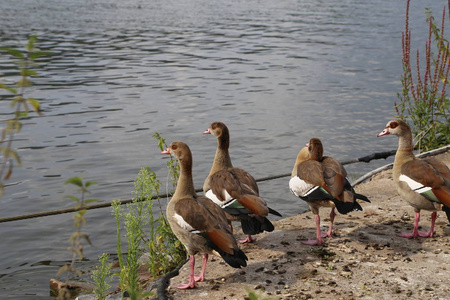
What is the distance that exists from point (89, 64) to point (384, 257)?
2491cm

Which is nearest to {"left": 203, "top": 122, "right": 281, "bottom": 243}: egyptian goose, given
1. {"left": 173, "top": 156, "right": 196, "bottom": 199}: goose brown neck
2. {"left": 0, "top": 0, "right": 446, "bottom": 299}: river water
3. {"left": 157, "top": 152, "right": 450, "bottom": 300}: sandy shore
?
{"left": 157, "top": 152, "right": 450, "bottom": 300}: sandy shore

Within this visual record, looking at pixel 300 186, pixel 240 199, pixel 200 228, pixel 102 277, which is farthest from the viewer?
pixel 300 186

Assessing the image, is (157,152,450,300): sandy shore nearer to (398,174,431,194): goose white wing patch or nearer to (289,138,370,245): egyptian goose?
(289,138,370,245): egyptian goose

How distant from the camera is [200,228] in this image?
6531 mm

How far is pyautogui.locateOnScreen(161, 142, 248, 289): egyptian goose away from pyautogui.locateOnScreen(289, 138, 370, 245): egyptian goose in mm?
1581

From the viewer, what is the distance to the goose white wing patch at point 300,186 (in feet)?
26.3

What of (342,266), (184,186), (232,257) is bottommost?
(342,266)

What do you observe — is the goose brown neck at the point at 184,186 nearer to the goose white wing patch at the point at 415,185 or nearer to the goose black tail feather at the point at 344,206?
the goose black tail feather at the point at 344,206

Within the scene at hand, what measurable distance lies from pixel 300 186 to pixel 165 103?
14.6 meters

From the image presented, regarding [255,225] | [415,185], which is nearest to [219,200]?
[255,225]

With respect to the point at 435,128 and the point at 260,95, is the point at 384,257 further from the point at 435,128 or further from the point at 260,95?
the point at 260,95

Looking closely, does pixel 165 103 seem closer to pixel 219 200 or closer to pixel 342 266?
pixel 219 200

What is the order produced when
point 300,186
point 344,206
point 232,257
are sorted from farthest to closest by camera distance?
point 300,186
point 344,206
point 232,257

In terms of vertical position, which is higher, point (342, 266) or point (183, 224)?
point (183, 224)
